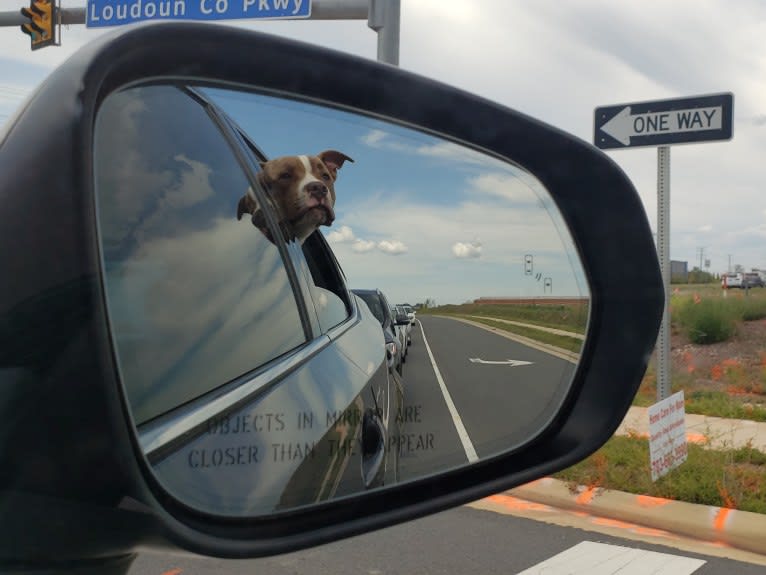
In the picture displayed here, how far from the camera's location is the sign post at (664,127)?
5973 millimetres

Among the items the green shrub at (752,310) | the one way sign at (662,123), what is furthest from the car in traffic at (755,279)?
the one way sign at (662,123)

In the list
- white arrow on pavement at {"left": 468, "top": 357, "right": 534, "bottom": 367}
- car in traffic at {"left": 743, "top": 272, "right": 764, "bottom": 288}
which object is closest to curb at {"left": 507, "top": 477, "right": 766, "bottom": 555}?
white arrow on pavement at {"left": 468, "top": 357, "right": 534, "bottom": 367}

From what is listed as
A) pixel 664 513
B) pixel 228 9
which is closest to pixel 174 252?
pixel 664 513

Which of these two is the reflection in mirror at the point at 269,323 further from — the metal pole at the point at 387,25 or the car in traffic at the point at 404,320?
the metal pole at the point at 387,25

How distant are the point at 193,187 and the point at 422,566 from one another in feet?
13.1

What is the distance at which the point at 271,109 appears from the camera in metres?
1.16

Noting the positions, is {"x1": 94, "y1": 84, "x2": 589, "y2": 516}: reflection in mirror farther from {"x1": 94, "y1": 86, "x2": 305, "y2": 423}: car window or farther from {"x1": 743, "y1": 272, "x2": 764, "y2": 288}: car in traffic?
{"x1": 743, "y1": 272, "x2": 764, "y2": 288}: car in traffic

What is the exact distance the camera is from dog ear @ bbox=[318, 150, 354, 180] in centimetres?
Result: 112

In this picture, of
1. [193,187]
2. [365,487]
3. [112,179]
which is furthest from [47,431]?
[365,487]

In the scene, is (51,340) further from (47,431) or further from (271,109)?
(271,109)

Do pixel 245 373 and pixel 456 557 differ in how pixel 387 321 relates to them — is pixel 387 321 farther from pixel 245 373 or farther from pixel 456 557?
pixel 456 557

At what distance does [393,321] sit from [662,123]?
17.8ft

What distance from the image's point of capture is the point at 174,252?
3.52ft

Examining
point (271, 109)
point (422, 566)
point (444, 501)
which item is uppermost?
point (271, 109)
